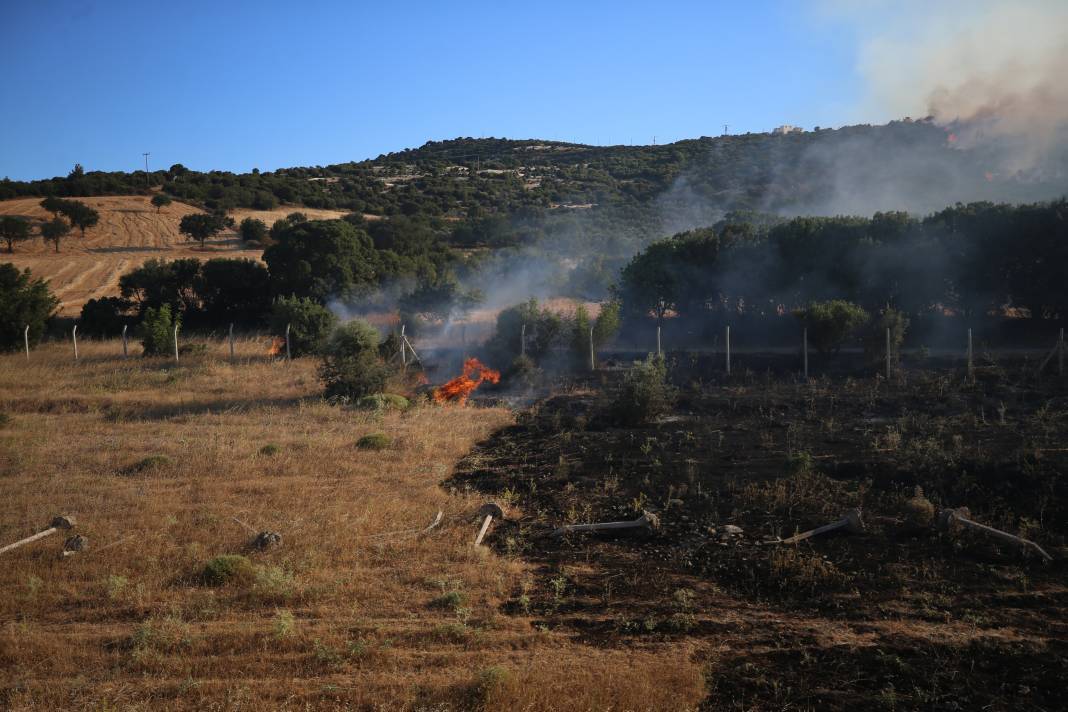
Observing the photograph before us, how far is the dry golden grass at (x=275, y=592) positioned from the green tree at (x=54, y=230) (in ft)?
131

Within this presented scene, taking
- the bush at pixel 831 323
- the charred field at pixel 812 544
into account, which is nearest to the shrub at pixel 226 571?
the charred field at pixel 812 544

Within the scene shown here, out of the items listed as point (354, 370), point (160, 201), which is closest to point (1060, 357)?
point (354, 370)

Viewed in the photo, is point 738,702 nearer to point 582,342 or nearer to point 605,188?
point 582,342

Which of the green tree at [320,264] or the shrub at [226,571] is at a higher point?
the green tree at [320,264]

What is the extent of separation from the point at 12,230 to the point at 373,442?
44.7 metres

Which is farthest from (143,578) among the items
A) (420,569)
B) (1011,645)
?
(1011,645)

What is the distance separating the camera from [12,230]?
46000 millimetres

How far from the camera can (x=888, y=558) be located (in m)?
7.89

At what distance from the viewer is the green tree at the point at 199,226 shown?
166 feet

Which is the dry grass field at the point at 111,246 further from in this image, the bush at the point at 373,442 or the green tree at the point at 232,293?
the bush at the point at 373,442

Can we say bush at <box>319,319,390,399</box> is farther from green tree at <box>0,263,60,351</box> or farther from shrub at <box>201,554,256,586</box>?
green tree at <box>0,263,60,351</box>

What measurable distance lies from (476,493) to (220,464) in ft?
14.8

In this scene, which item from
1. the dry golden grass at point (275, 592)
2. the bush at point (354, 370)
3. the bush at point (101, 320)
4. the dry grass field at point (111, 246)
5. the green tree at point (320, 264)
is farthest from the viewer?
the dry grass field at point (111, 246)

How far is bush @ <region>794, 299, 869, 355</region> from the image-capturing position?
1941cm
